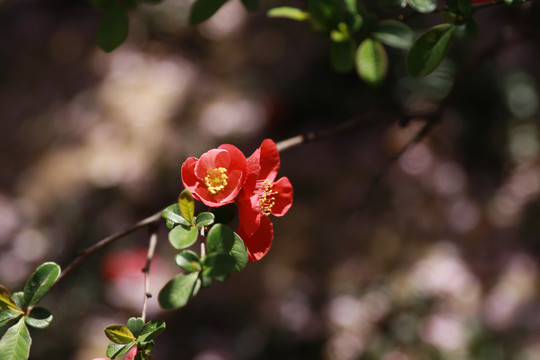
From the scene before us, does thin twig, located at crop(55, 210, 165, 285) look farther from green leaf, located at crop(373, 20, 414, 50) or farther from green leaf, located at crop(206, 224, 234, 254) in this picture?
green leaf, located at crop(373, 20, 414, 50)

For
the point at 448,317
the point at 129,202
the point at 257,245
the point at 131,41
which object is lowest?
the point at 448,317

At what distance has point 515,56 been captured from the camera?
2.57 m

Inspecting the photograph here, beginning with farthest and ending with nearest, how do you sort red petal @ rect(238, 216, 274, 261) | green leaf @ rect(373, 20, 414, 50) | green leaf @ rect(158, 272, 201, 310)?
green leaf @ rect(373, 20, 414, 50)
red petal @ rect(238, 216, 274, 261)
green leaf @ rect(158, 272, 201, 310)

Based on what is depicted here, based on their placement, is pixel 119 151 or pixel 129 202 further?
pixel 119 151

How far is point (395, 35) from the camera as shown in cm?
77

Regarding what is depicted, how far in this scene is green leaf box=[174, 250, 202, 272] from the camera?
0.55m

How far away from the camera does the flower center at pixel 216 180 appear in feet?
2.09

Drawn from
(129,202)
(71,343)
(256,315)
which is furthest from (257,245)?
(129,202)

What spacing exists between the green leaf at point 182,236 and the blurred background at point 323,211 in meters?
1.25

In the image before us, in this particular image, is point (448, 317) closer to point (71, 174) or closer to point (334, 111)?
point (334, 111)

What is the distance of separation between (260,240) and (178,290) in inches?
5.7

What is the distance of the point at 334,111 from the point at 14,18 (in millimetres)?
3458

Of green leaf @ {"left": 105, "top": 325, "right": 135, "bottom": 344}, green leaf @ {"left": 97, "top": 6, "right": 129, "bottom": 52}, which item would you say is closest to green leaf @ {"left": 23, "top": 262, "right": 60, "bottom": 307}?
green leaf @ {"left": 105, "top": 325, "right": 135, "bottom": 344}

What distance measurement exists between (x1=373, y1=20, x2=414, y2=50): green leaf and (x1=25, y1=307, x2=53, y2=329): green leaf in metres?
0.66
